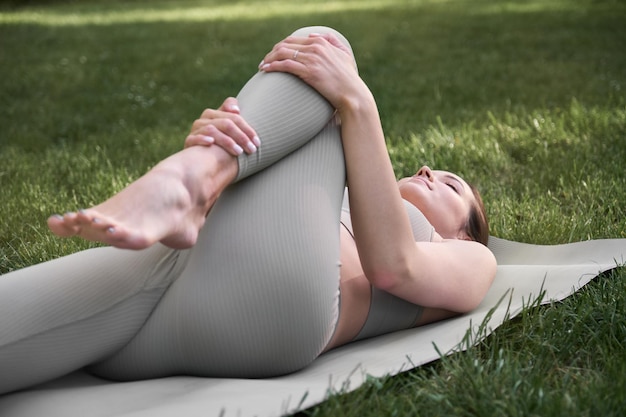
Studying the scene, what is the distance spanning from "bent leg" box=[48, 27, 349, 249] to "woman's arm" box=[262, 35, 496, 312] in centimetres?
5

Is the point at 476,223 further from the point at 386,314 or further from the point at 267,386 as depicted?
the point at 267,386

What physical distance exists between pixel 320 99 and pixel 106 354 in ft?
2.59

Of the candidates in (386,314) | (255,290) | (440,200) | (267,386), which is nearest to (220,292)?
(255,290)

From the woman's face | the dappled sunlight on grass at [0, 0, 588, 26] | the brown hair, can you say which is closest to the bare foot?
the woman's face

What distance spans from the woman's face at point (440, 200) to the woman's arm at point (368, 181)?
16.2 inches

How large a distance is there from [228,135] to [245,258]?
0.29 meters

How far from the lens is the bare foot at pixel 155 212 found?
1.58 metres

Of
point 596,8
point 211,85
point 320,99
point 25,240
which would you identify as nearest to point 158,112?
point 211,85

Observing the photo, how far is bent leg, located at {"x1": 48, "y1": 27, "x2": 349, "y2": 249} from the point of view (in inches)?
63.0

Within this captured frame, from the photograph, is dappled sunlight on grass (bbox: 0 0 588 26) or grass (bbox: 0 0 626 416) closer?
grass (bbox: 0 0 626 416)

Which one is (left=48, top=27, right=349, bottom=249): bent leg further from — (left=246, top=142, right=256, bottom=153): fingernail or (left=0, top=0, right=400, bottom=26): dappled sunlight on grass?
(left=0, top=0, right=400, bottom=26): dappled sunlight on grass

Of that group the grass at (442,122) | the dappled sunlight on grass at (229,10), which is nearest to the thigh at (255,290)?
the grass at (442,122)

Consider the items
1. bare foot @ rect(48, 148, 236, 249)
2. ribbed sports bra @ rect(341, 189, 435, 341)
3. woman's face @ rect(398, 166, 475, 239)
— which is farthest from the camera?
woman's face @ rect(398, 166, 475, 239)

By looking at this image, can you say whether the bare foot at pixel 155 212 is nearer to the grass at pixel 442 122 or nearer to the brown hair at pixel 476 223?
the grass at pixel 442 122
